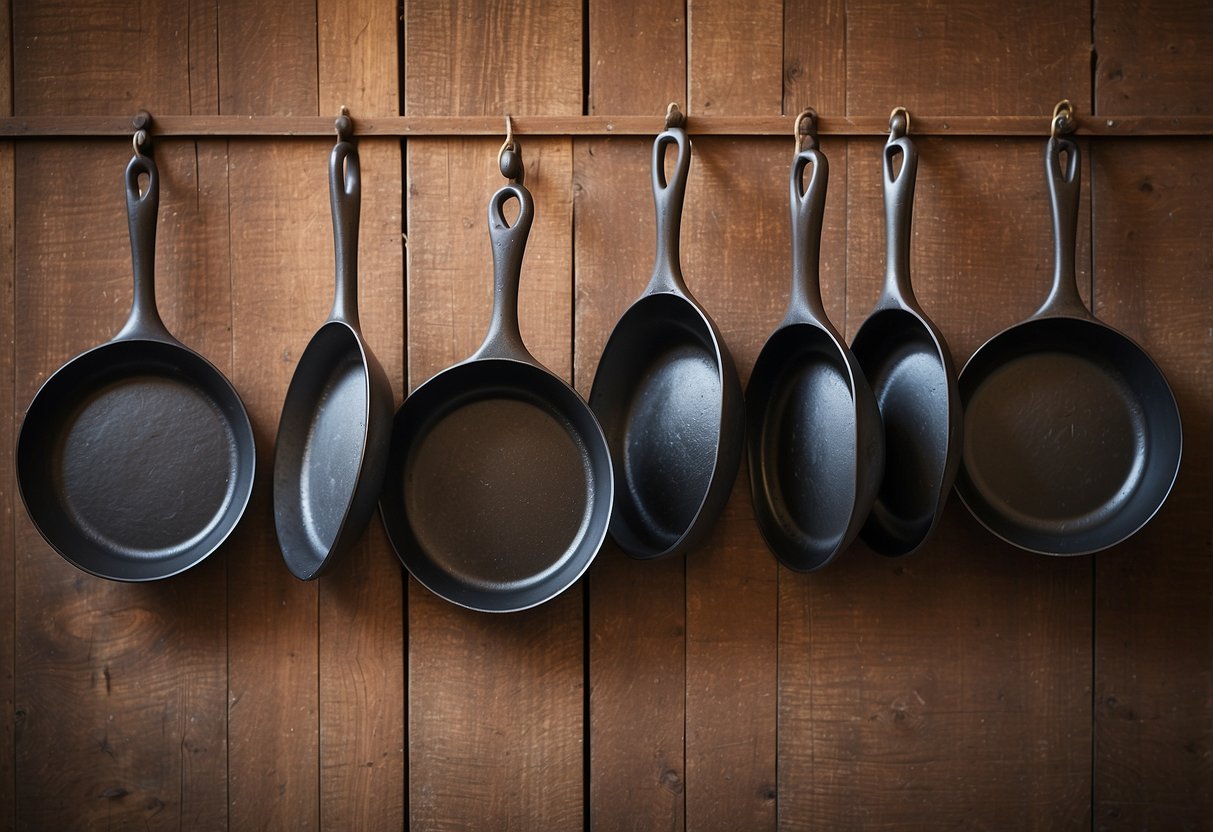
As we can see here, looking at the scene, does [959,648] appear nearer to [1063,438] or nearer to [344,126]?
[1063,438]

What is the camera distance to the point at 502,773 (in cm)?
87

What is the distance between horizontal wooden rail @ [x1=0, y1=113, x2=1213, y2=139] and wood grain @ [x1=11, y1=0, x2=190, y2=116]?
0.02 m

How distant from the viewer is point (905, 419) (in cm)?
83

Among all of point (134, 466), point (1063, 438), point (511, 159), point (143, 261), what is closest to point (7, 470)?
point (134, 466)

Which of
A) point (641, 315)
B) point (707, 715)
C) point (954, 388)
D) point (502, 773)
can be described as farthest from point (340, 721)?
point (954, 388)

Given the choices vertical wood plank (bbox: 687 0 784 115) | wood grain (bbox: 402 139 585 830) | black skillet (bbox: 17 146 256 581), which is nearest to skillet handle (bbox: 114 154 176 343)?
black skillet (bbox: 17 146 256 581)

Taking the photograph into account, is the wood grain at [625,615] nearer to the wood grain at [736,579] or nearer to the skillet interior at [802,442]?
the wood grain at [736,579]

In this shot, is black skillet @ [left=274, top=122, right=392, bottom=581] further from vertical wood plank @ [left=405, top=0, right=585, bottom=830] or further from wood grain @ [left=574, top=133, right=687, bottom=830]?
wood grain @ [left=574, top=133, right=687, bottom=830]

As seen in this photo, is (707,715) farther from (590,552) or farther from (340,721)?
(340,721)

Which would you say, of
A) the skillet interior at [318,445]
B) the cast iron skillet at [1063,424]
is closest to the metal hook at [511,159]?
the skillet interior at [318,445]

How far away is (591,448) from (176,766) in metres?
0.58

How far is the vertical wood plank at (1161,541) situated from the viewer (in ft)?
2.86

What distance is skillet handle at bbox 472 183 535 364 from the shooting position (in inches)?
31.7

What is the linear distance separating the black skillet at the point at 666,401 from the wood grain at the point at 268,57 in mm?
409
